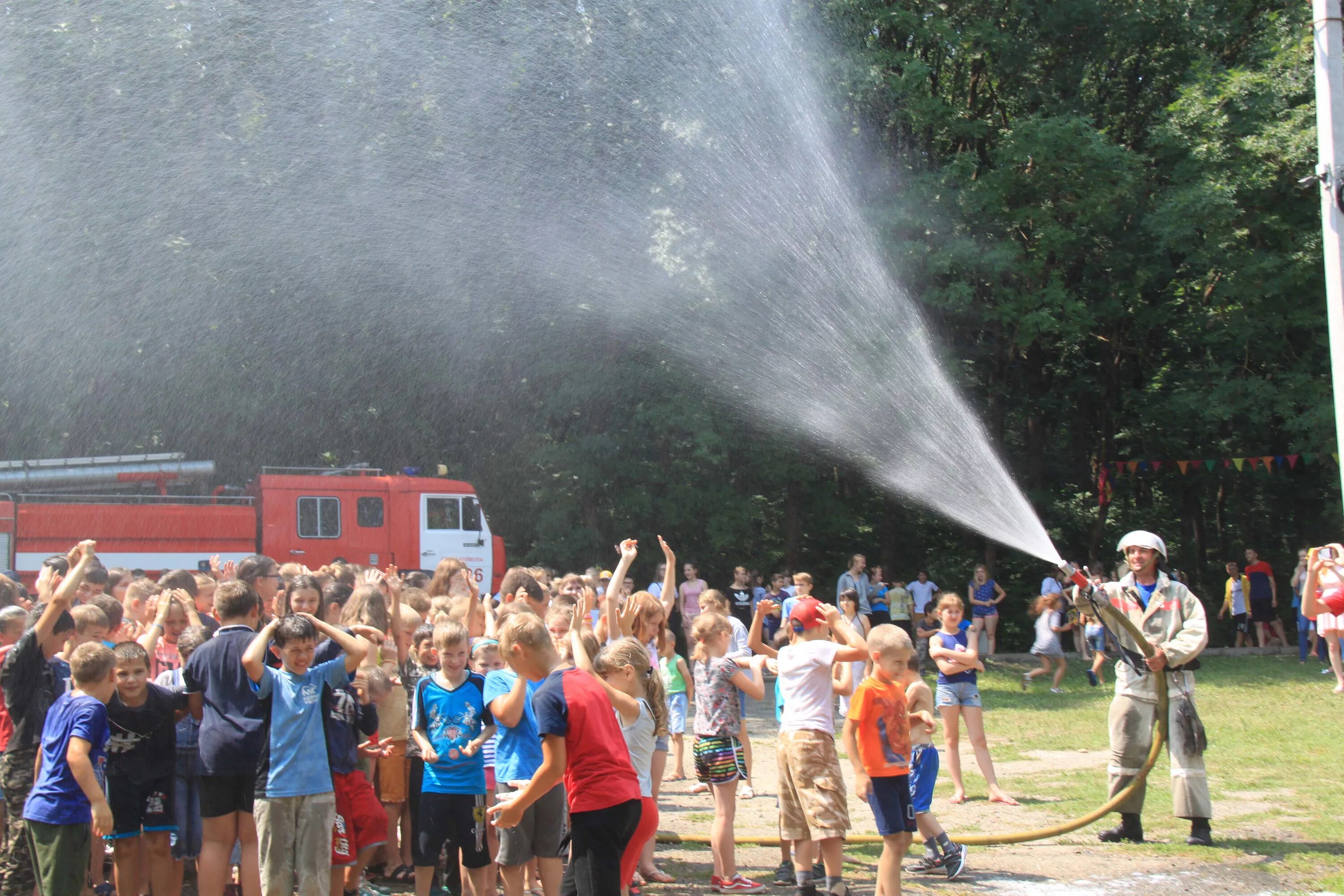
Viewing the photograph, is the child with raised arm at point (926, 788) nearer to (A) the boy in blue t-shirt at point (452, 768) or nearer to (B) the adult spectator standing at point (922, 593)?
(A) the boy in blue t-shirt at point (452, 768)

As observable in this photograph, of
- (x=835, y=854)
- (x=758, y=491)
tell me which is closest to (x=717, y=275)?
(x=758, y=491)

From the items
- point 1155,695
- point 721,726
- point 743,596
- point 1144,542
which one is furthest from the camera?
point 743,596

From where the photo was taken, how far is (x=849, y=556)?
90.8 ft

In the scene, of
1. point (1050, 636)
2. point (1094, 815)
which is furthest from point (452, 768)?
point (1050, 636)

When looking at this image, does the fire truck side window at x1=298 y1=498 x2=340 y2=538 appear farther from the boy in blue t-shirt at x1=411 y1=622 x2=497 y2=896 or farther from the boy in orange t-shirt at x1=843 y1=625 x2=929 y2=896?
the boy in orange t-shirt at x1=843 y1=625 x2=929 y2=896

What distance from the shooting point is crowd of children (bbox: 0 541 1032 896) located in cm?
500

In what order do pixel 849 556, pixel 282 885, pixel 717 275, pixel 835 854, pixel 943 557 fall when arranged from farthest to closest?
pixel 943 557 < pixel 849 556 < pixel 717 275 < pixel 835 854 < pixel 282 885

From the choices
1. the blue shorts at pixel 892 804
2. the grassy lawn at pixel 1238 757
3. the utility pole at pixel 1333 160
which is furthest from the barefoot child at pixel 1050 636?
the blue shorts at pixel 892 804

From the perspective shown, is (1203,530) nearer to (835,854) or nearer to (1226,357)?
(1226,357)

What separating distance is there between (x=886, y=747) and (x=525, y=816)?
6.05 ft

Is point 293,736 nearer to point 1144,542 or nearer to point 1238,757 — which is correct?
point 1144,542

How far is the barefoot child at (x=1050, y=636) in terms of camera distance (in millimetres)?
15695

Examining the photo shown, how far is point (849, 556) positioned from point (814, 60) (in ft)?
36.7

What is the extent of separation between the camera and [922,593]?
66.3 ft
